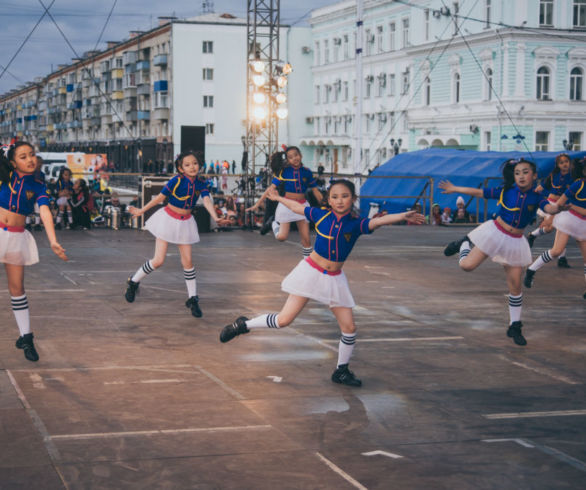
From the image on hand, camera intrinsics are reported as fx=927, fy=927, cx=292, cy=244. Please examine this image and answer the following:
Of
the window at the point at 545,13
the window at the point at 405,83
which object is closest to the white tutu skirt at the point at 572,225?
the window at the point at 545,13

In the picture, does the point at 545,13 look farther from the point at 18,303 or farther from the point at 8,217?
the point at 18,303

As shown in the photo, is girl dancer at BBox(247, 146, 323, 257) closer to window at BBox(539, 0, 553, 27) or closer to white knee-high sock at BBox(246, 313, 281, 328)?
white knee-high sock at BBox(246, 313, 281, 328)

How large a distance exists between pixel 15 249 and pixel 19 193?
518 millimetres

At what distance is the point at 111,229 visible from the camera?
25750 millimetres

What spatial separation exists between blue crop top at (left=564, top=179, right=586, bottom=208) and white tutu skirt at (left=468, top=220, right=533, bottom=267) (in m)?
3.24

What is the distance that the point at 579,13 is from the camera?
5603 cm

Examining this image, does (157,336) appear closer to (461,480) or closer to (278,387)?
(278,387)

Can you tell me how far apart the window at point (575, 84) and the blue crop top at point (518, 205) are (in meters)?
48.8

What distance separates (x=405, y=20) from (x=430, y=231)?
42.1 meters

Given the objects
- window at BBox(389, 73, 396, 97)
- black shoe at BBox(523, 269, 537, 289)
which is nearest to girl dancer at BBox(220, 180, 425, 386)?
black shoe at BBox(523, 269, 537, 289)

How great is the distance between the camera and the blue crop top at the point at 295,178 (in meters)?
15.2

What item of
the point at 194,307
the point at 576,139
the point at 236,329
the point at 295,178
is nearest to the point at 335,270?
the point at 236,329

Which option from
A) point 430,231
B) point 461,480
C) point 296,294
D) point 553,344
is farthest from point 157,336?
point 430,231

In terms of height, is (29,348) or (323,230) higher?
(323,230)
